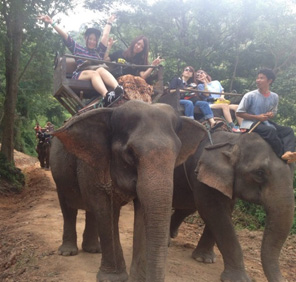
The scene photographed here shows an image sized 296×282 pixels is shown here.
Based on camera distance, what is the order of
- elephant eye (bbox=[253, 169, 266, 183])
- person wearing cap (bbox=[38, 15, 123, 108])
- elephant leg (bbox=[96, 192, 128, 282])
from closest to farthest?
elephant leg (bbox=[96, 192, 128, 282]) < elephant eye (bbox=[253, 169, 266, 183]) < person wearing cap (bbox=[38, 15, 123, 108])

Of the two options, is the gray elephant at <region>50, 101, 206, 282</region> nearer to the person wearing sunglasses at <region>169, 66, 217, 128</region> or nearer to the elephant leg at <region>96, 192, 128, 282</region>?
the elephant leg at <region>96, 192, 128, 282</region>

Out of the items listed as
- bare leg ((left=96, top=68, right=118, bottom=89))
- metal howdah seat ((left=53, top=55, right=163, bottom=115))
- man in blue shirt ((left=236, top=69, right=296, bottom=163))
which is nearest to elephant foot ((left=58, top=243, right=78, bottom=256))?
metal howdah seat ((left=53, top=55, right=163, bottom=115))

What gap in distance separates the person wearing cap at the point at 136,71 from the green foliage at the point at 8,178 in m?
8.07

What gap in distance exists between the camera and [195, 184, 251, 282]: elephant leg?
5.21 m

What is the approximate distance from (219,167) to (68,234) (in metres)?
2.55

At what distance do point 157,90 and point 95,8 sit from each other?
11.6 m

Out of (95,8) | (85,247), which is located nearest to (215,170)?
(85,247)

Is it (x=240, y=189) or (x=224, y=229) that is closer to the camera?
(x=240, y=189)

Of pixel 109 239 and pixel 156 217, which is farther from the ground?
pixel 156 217

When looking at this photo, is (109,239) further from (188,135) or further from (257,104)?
(257,104)

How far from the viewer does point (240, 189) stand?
16.6ft

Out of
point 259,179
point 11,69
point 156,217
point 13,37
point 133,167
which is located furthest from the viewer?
point 11,69

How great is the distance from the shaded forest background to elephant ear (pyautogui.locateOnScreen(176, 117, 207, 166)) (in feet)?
26.0

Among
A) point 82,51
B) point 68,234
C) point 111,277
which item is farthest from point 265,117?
point 68,234
